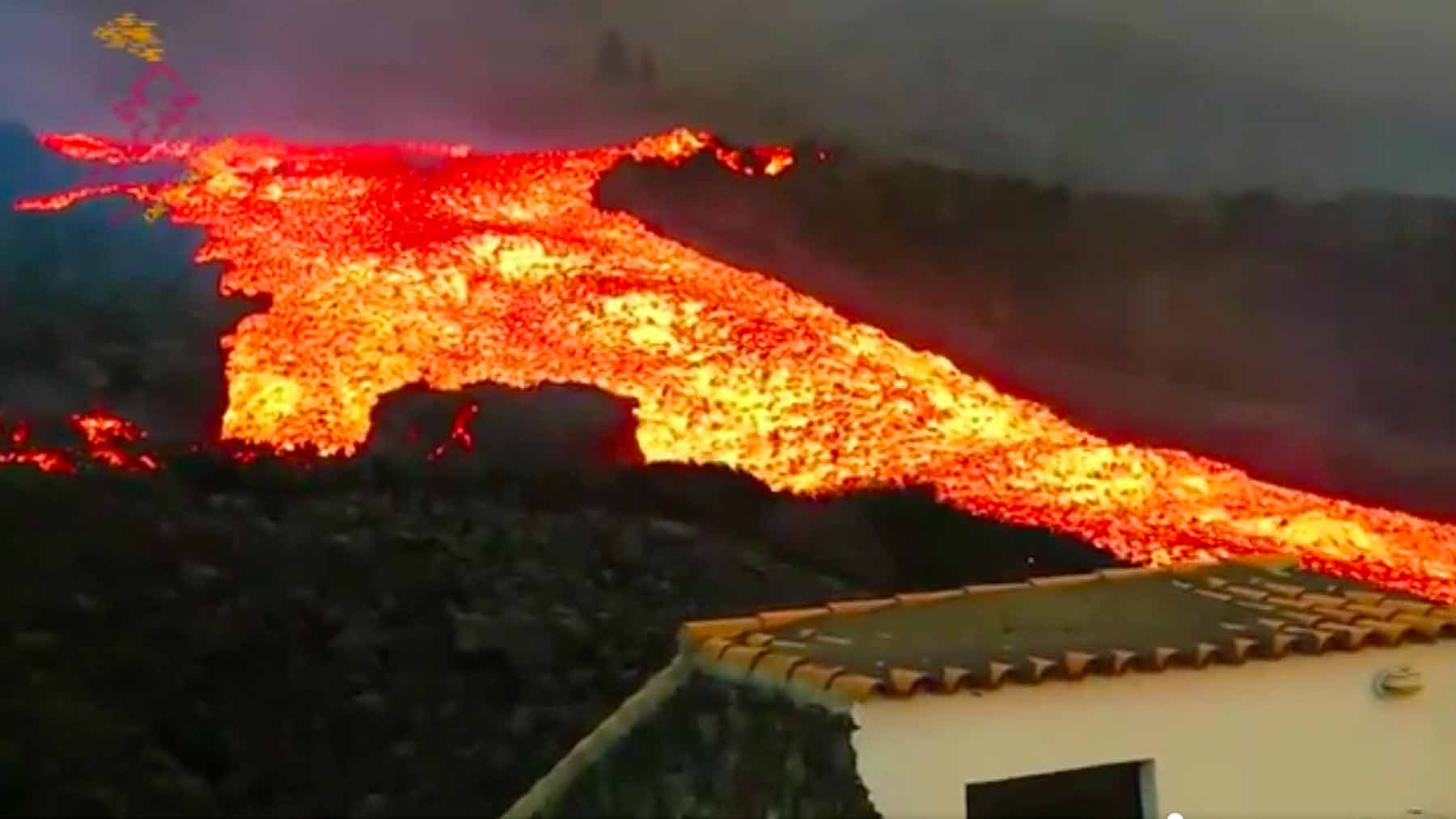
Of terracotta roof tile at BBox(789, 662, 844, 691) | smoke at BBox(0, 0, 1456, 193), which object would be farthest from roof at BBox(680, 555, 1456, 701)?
smoke at BBox(0, 0, 1456, 193)

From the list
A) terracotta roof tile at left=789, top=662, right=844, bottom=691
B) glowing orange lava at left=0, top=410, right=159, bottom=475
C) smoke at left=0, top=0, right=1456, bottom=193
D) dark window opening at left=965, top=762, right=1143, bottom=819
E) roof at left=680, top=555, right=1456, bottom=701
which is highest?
smoke at left=0, top=0, right=1456, bottom=193

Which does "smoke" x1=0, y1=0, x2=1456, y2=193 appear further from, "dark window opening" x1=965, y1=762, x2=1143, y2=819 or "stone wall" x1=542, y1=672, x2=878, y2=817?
"dark window opening" x1=965, y1=762, x2=1143, y2=819

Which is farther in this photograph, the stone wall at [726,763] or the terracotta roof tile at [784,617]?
the terracotta roof tile at [784,617]

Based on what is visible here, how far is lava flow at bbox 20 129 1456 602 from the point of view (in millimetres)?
5359

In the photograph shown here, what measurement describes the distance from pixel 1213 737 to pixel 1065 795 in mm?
446

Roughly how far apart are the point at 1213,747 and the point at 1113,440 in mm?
1665

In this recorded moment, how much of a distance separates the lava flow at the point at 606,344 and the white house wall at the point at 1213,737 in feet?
4.20

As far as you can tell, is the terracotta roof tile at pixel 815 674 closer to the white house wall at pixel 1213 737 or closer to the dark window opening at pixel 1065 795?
the white house wall at pixel 1213 737

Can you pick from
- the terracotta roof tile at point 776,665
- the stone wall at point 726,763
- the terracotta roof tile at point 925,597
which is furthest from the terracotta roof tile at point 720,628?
the terracotta roof tile at point 925,597

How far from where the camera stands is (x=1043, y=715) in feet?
13.9

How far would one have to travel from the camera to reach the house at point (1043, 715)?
4.11 metres

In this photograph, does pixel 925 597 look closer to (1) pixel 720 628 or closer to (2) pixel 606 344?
(1) pixel 720 628

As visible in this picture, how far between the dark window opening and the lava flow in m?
1.21

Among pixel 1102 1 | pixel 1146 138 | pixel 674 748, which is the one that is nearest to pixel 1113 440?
pixel 1146 138
